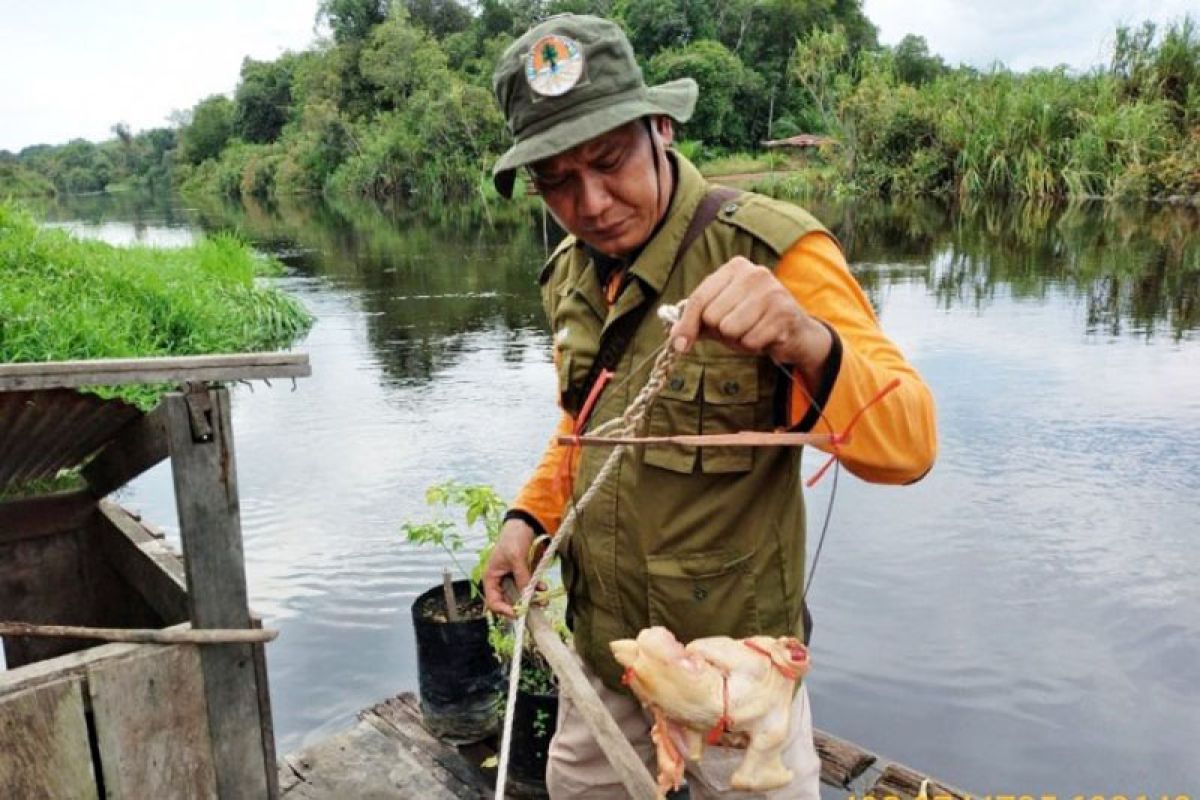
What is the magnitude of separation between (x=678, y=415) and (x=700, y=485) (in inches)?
6.8

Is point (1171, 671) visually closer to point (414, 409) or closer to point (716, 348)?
point (716, 348)

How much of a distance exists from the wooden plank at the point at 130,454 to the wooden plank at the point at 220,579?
19cm

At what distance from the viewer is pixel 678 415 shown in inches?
81.4

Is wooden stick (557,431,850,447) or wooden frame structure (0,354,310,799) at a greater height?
wooden stick (557,431,850,447)

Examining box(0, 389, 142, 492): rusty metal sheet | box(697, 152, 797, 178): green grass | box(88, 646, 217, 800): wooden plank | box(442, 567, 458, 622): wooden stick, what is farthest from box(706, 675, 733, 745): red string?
box(697, 152, 797, 178): green grass

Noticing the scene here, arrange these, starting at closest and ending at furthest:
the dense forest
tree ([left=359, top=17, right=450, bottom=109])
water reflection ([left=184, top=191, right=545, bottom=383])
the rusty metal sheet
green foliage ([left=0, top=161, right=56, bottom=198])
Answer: the rusty metal sheet < water reflection ([left=184, top=191, right=545, bottom=383]) < the dense forest < tree ([left=359, top=17, right=450, bottom=109]) < green foliage ([left=0, top=161, right=56, bottom=198])

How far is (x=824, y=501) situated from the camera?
7309mm

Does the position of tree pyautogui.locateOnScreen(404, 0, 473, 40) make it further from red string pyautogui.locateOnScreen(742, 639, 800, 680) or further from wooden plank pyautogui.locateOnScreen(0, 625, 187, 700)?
red string pyautogui.locateOnScreen(742, 639, 800, 680)

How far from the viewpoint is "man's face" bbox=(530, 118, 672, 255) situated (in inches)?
77.6

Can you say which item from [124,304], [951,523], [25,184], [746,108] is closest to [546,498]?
[951,523]

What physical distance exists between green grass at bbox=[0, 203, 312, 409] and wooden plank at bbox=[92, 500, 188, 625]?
17.7 feet

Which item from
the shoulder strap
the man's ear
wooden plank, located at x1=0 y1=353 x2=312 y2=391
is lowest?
wooden plank, located at x1=0 y1=353 x2=312 y2=391

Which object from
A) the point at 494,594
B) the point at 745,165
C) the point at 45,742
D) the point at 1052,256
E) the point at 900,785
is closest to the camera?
the point at 45,742

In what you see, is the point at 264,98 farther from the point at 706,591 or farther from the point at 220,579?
the point at 706,591
